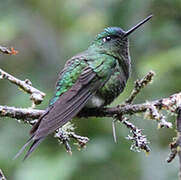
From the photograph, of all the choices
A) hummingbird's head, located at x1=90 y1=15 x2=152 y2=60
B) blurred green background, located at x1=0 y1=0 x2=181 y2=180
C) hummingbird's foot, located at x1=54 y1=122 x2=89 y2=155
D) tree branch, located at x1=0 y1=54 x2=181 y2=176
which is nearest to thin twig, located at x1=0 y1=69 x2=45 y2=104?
tree branch, located at x1=0 y1=54 x2=181 y2=176

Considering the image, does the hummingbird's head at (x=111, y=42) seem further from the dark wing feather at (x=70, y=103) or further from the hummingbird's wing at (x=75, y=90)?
the dark wing feather at (x=70, y=103)

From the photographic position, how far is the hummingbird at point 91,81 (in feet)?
11.3

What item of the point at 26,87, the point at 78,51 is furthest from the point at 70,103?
the point at 78,51

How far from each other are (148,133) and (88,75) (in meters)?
1.79

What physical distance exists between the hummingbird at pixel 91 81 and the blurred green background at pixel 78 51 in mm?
845

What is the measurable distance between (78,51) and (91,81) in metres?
2.15

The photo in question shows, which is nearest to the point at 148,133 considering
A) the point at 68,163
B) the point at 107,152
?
the point at 107,152

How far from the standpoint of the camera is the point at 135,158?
5.11m

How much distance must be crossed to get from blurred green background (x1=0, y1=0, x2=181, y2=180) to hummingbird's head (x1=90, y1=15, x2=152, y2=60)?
696mm

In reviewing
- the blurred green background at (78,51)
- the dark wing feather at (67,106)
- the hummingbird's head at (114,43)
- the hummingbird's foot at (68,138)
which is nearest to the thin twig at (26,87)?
the dark wing feather at (67,106)

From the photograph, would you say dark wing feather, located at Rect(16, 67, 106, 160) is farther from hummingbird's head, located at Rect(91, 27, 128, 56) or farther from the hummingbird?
hummingbird's head, located at Rect(91, 27, 128, 56)

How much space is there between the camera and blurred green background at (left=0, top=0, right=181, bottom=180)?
4785 millimetres

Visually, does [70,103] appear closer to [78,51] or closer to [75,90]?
[75,90]

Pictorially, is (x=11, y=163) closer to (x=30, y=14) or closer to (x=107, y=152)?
(x=107, y=152)
